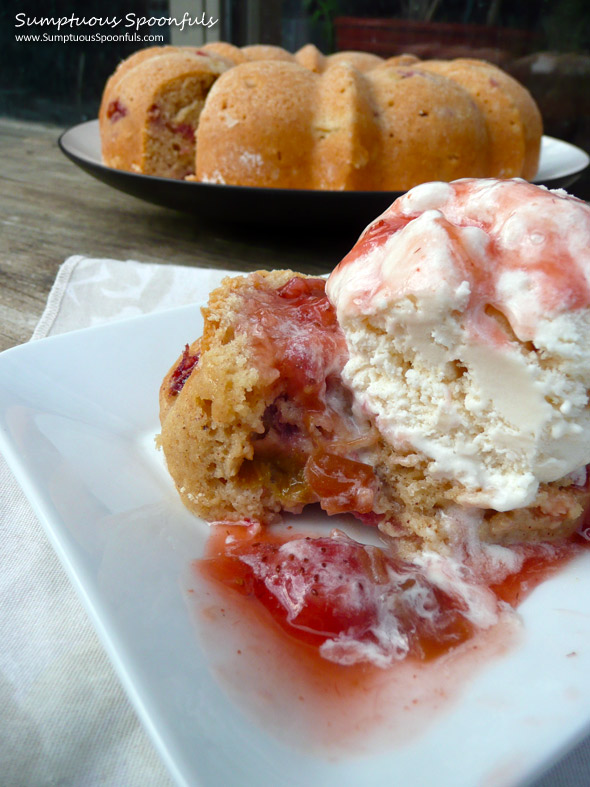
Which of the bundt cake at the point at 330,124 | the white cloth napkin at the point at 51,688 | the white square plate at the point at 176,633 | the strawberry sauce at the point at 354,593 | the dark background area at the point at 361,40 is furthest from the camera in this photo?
the dark background area at the point at 361,40

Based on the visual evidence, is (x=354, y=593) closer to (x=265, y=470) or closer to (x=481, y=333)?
(x=265, y=470)

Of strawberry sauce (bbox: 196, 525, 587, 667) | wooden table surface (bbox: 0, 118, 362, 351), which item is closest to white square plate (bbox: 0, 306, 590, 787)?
strawberry sauce (bbox: 196, 525, 587, 667)

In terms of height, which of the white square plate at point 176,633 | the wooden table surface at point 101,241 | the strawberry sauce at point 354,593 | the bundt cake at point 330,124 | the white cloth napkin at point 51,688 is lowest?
the wooden table surface at point 101,241

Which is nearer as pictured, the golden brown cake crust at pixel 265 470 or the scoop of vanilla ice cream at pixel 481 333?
the scoop of vanilla ice cream at pixel 481 333

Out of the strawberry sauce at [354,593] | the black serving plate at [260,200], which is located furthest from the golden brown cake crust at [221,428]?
the black serving plate at [260,200]

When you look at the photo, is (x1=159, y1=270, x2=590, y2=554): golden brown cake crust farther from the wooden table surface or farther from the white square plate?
the wooden table surface

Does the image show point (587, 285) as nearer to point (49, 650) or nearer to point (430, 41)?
point (49, 650)

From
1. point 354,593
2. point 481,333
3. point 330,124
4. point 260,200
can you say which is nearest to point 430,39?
point 330,124

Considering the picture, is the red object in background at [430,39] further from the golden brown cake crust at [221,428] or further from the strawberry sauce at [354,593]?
the strawberry sauce at [354,593]
